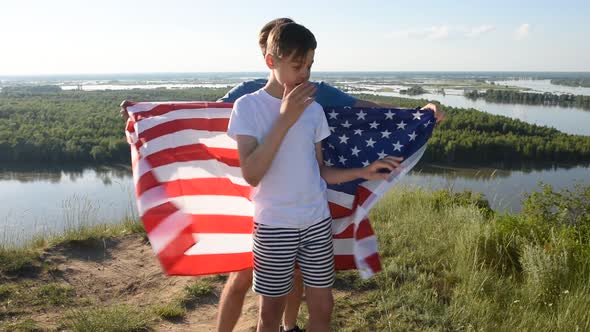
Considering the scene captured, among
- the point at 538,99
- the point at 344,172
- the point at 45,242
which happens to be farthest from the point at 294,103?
the point at 538,99

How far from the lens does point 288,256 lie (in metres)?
2.00

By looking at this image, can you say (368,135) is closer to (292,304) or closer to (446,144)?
(292,304)

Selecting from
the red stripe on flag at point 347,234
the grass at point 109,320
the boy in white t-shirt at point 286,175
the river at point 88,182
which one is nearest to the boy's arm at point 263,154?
the boy in white t-shirt at point 286,175

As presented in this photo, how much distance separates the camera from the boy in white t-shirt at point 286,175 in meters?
1.84

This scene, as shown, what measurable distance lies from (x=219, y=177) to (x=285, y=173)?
815mm

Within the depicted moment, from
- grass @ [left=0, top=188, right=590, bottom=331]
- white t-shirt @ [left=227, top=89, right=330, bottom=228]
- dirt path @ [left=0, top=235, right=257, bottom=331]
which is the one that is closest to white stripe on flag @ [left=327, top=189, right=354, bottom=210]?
white t-shirt @ [left=227, top=89, right=330, bottom=228]

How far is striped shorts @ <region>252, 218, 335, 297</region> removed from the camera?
1.97 m

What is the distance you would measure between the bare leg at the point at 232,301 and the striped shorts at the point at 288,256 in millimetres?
383

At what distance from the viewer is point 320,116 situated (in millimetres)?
2098

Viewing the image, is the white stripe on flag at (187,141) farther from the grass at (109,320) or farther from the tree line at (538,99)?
the tree line at (538,99)

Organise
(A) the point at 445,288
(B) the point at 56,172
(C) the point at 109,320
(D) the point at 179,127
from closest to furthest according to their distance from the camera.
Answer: (D) the point at 179,127, (C) the point at 109,320, (A) the point at 445,288, (B) the point at 56,172

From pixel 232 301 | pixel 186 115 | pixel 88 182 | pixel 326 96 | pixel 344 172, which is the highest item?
pixel 326 96

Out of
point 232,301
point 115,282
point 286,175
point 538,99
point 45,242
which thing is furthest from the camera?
point 538,99

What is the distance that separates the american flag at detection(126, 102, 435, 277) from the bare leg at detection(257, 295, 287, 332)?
503 mm
